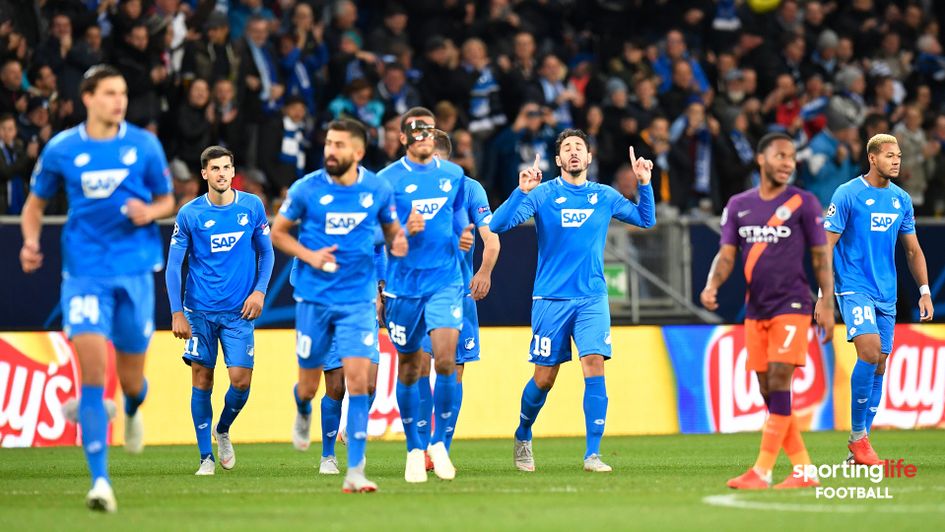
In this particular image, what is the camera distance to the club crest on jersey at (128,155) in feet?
32.2

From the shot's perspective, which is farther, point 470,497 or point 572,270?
point 572,270

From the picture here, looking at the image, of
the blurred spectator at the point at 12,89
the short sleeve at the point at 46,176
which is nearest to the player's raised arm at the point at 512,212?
the short sleeve at the point at 46,176

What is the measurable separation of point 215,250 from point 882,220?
19.3 ft

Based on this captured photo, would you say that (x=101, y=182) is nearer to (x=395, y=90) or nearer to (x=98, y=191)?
(x=98, y=191)

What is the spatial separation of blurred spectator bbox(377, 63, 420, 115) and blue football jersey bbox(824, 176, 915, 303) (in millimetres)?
9319

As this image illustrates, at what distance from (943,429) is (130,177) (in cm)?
1254

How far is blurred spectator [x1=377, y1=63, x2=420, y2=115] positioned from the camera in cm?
2123

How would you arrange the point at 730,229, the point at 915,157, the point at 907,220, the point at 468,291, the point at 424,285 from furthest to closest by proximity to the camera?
the point at 915,157 → the point at 468,291 → the point at 907,220 → the point at 424,285 → the point at 730,229

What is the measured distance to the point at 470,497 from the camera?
10297mm

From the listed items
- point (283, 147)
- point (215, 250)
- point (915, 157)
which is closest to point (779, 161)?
point (215, 250)

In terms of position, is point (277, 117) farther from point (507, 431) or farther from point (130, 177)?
point (130, 177)

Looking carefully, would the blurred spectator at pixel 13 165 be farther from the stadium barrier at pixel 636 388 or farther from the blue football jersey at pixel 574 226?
the blue football jersey at pixel 574 226

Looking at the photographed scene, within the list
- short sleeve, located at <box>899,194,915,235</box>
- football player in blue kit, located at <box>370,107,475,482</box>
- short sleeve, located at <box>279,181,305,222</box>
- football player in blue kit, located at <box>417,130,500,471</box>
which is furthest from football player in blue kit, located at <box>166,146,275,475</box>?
short sleeve, located at <box>899,194,915,235</box>

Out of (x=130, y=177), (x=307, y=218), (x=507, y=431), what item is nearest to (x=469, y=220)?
(x=307, y=218)
